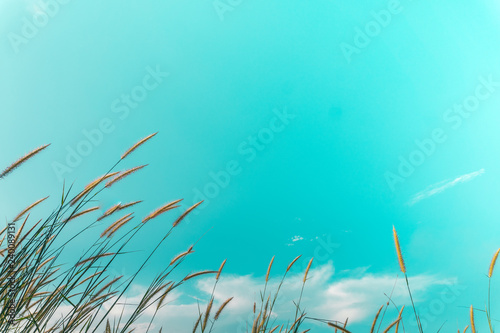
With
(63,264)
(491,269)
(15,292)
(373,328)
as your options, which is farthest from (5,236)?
(491,269)

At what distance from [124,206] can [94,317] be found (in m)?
0.71

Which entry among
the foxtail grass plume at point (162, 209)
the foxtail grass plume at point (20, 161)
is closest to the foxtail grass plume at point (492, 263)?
the foxtail grass plume at point (162, 209)

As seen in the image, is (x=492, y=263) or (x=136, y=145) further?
(x=136, y=145)

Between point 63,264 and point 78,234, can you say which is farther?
point 63,264

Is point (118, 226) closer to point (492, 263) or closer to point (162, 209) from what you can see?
point (162, 209)

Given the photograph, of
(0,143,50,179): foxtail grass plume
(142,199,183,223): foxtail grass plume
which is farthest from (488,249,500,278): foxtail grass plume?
(0,143,50,179): foxtail grass plume

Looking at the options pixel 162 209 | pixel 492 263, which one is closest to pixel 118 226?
pixel 162 209

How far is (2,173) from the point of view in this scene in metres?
2.07

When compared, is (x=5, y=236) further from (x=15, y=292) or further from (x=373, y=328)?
(x=373, y=328)

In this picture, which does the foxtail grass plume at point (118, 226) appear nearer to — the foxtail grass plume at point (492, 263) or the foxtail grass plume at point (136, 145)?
the foxtail grass plume at point (136, 145)

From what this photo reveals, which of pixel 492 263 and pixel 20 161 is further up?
pixel 492 263

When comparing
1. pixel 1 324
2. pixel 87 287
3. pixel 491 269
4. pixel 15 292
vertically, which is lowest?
pixel 1 324

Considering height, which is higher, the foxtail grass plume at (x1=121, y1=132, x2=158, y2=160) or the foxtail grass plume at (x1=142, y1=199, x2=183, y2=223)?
the foxtail grass plume at (x1=121, y1=132, x2=158, y2=160)

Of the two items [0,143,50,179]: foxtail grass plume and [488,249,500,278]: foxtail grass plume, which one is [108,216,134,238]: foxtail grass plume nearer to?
[0,143,50,179]: foxtail grass plume
